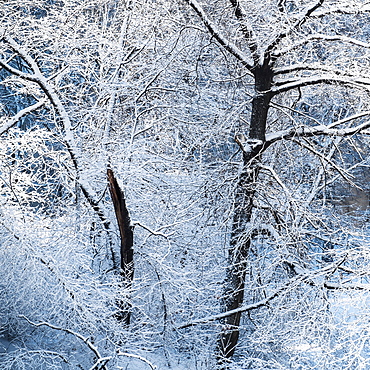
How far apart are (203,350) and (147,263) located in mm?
1899

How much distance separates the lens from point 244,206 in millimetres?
7410

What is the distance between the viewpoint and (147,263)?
28.9ft

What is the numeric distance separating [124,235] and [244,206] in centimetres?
236

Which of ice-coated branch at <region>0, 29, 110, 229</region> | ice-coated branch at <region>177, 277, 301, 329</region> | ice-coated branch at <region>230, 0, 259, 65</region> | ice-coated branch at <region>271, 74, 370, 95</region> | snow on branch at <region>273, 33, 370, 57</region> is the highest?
ice-coated branch at <region>230, 0, 259, 65</region>

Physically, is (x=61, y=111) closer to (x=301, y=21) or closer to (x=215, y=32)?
(x=215, y=32)

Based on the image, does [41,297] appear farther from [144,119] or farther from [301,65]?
[301,65]

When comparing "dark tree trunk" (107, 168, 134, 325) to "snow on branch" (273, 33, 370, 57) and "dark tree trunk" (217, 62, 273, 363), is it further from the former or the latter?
"snow on branch" (273, 33, 370, 57)

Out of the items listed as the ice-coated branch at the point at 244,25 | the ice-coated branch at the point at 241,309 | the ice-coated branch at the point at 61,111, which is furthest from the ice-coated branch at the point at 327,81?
the ice-coated branch at the point at 61,111

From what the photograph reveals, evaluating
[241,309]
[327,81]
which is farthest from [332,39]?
[241,309]

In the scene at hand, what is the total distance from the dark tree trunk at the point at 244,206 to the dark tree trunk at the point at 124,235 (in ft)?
5.71

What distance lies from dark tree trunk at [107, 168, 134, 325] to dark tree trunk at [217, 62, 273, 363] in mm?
1741

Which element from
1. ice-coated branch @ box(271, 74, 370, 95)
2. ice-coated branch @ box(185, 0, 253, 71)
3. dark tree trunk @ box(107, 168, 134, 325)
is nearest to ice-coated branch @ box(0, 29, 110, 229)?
dark tree trunk @ box(107, 168, 134, 325)

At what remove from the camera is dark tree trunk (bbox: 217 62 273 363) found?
23.7 feet

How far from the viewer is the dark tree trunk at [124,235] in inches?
312
